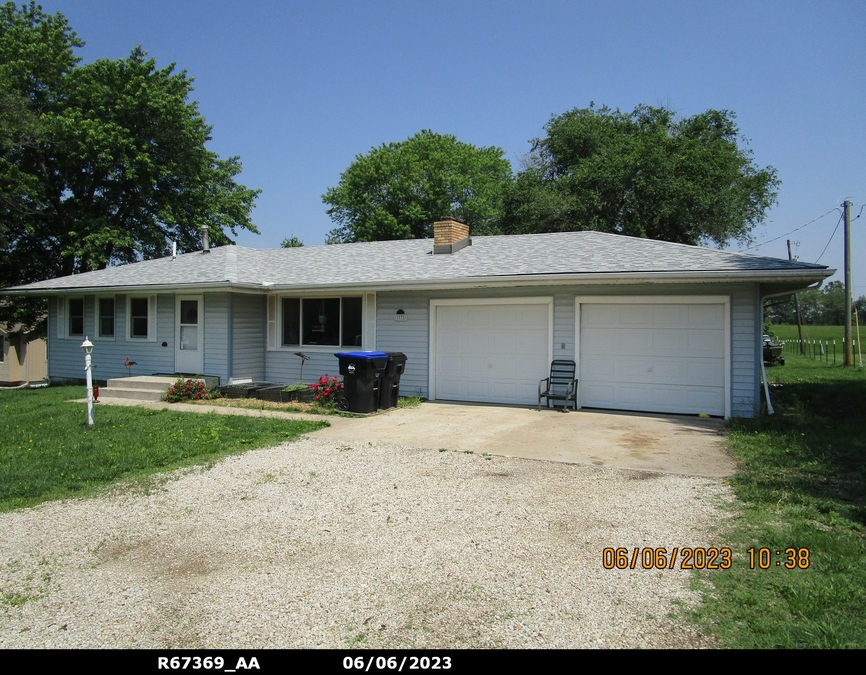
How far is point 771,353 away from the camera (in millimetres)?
23719

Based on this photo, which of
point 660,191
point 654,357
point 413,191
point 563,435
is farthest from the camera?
point 413,191

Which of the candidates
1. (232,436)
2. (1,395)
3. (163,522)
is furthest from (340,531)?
(1,395)

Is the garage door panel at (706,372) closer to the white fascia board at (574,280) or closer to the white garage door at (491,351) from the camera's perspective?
the white fascia board at (574,280)

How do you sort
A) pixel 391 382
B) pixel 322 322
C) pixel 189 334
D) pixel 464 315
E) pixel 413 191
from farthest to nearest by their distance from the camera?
1. pixel 413 191
2. pixel 189 334
3. pixel 322 322
4. pixel 464 315
5. pixel 391 382

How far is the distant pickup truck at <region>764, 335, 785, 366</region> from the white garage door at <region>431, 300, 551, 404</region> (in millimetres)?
15899

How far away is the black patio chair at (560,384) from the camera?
11086 millimetres

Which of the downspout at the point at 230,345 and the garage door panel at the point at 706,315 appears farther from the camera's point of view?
the downspout at the point at 230,345

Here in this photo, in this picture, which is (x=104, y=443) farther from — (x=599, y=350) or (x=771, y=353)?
(x=771, y=353)

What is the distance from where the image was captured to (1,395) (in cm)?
1499

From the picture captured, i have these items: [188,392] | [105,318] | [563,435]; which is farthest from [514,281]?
[105,318]

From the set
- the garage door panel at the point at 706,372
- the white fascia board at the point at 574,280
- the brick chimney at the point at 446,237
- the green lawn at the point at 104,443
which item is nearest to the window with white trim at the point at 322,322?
the white fascia board at the point at 574,280

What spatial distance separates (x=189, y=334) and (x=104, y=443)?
6.70 metres

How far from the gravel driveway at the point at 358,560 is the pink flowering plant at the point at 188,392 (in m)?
6.65
